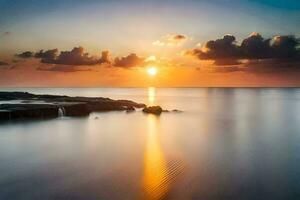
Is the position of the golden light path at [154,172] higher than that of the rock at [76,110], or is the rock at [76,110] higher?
the rock at [76,110]

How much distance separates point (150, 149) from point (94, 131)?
14375mm

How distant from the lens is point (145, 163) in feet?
91.6

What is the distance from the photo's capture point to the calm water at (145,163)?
65.2 ft

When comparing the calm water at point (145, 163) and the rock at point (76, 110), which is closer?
the calm water at point (145, 163)

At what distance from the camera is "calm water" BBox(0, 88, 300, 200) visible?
19859 millimetres

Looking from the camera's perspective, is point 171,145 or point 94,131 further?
point 94,131

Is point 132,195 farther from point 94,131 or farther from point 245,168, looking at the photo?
point 94,131

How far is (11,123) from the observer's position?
48094mm

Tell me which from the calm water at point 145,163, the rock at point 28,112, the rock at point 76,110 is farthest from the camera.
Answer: the rock at point 76,110

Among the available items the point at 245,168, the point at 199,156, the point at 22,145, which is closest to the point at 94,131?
the point at 22,145

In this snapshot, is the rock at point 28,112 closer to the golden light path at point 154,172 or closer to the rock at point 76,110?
the rock at point 76,110

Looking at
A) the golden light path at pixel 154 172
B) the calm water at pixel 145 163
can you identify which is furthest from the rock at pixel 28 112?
the golden light path at pixel 154 172

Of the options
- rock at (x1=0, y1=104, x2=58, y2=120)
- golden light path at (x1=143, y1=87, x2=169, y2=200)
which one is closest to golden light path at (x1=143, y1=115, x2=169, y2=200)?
golden light path at (x1=143, y1=87, x2=169, y2=200)

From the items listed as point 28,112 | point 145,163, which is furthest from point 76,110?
point 145,163
